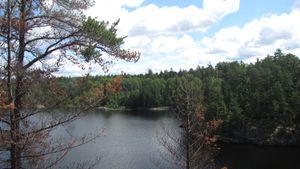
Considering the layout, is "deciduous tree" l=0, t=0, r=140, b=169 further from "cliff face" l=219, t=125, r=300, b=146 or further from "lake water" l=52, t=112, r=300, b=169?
"cliff face" l=219, t=125, r=300, b=146

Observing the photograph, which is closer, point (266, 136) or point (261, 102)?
point (266, 136)

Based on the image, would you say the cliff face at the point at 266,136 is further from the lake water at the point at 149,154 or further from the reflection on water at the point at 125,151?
the reflection on water at the point at 125,151

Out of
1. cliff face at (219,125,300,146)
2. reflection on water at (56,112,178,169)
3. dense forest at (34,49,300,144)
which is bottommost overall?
cliff face at (219,125,300,146)

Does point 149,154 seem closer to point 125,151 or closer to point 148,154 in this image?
point 148,154

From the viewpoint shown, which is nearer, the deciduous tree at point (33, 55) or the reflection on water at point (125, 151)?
the deciduous tree at point (33, 55)

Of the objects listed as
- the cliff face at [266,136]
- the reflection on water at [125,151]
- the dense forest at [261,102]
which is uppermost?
the dense forest at [261,102]

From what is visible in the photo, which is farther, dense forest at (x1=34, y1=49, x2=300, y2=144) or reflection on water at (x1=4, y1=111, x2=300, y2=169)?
dense forest at (x1=34, y1=49, x2=300, y2=144)

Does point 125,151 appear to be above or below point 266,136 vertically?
above

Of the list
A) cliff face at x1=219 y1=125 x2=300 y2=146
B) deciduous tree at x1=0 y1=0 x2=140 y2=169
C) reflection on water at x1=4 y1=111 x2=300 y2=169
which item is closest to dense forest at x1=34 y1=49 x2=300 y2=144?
cliff face at x1=219 y1=125 x2=300 y2=146

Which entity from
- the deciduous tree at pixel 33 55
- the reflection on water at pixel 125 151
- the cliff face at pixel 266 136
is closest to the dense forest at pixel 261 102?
the cliff face at pixel 266 136

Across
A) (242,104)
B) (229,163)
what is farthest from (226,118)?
(229,163)

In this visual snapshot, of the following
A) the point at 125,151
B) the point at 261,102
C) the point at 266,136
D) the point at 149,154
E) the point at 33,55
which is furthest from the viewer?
the point at 261,102

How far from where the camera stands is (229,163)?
43.2 metres

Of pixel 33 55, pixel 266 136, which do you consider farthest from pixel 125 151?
pixel 33 55
